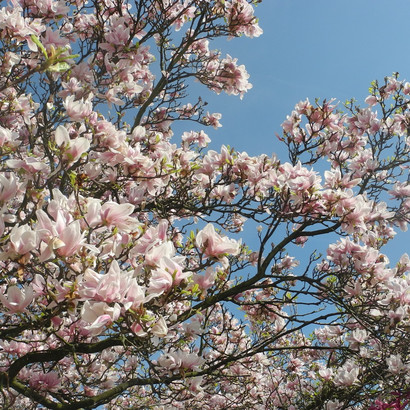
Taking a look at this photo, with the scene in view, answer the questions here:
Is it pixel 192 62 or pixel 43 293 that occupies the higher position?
pixel 192 62

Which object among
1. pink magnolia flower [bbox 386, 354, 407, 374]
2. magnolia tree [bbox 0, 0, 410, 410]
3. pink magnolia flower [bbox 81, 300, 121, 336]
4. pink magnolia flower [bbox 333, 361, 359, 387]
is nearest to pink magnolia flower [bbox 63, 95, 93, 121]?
magnolia tree [bbox 0, 0, 410, 410]

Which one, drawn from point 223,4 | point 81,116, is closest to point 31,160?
point 81,116

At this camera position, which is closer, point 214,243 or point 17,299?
point 17,299

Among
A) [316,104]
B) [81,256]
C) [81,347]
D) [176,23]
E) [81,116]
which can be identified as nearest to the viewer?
[81,256]

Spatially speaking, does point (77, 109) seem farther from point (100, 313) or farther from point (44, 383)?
point (44, 383)

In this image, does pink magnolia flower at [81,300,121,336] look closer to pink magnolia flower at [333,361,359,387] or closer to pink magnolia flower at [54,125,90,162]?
pink magnolia flower at [54,125,90,162]

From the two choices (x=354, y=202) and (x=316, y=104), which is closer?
(x=354, y=202)

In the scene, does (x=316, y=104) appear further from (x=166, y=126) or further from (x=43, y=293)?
(x=43, y=293)

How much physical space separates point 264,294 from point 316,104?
Answer: 2.74 meters

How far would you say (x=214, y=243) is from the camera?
2.04m

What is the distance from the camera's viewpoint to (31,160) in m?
2.27

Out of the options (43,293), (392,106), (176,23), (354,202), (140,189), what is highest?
(176,23)

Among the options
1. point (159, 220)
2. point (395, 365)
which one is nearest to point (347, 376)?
point (395, 365)

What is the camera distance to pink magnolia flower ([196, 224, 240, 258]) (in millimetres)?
2031
